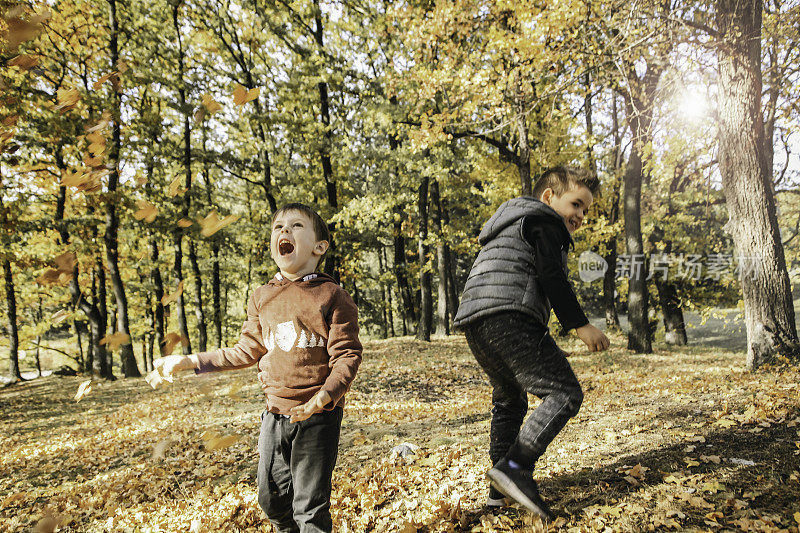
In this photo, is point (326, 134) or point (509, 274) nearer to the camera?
point (509, 274)

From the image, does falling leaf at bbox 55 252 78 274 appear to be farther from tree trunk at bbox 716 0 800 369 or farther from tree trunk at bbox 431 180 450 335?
tree trunk at bbox 431 180 450 335

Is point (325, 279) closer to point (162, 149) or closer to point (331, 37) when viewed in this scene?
point (162, 149)

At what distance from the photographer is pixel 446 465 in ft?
12.4

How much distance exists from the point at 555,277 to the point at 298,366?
144 cm

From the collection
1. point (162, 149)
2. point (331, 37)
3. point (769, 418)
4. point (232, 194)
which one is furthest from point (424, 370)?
point (232, 194)

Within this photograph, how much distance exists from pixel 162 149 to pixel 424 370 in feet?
35.8

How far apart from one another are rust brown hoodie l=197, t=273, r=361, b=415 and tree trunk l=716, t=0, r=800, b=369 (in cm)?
748

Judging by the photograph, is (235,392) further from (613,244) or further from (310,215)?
(613,244)

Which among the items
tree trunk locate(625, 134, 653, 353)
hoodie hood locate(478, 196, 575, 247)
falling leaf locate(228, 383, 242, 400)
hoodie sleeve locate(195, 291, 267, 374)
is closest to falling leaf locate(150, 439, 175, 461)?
falling leaf locate(228, 383, 242, 400)

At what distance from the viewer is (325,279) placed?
→ 2.30m

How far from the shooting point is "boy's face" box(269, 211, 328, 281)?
88.7 inches

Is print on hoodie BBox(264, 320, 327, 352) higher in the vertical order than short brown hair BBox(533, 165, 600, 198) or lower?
lower

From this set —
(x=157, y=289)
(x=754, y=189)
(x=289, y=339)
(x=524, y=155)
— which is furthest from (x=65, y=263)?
(x=157, y=289)

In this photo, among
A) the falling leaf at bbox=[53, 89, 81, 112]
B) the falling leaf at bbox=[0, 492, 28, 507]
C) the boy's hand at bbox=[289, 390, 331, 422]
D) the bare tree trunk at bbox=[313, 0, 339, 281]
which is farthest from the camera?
the bare tree trunk at bbox=[313, 0, 339, 281]
